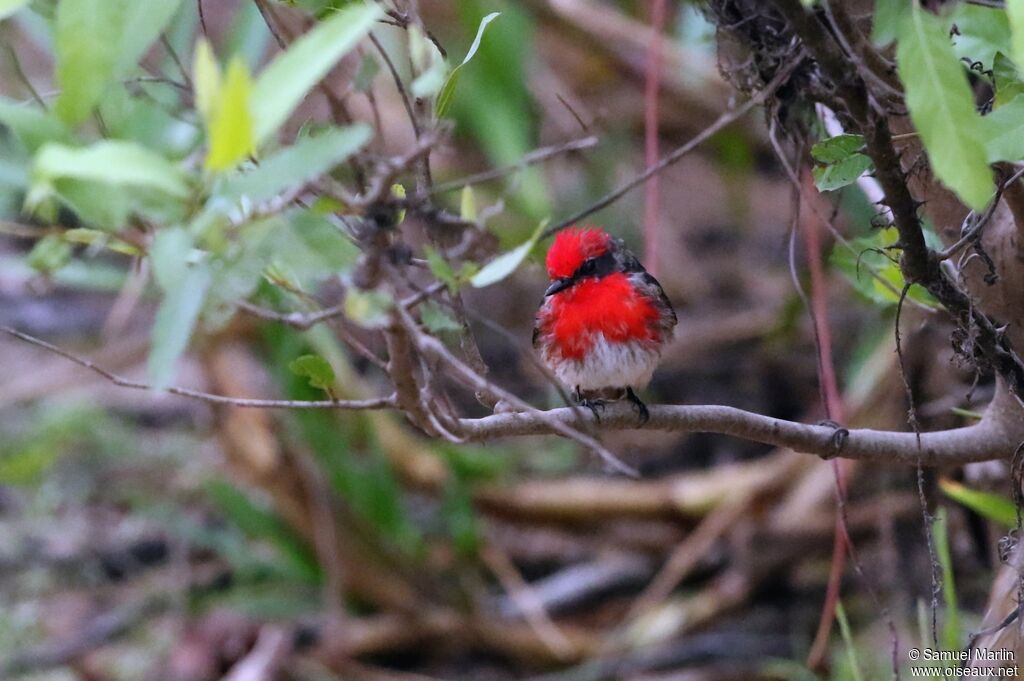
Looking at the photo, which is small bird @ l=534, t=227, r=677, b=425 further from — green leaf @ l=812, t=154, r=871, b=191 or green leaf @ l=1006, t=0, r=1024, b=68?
green leaf @ l=1006, t=0, r=1024, b=68

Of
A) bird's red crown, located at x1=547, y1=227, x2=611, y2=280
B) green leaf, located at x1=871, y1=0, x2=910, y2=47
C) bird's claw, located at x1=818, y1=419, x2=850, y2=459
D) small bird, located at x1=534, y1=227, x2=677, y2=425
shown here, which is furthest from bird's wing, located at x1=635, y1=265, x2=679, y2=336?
green leaf, located at x1=871, y1=0, x2=910, y2=47

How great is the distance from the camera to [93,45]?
0.91m

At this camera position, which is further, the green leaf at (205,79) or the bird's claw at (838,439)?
the bird's claw at (838,439)

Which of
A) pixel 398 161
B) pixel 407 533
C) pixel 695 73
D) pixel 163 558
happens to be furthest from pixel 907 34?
pixel 163 558

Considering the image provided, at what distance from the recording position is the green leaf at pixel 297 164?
32.2 inches

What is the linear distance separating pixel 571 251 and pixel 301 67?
51.1 inches

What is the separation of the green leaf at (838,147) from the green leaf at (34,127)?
2.74 ft

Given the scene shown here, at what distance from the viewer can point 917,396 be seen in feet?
8.59

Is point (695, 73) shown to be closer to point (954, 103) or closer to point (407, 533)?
point (407, 533)

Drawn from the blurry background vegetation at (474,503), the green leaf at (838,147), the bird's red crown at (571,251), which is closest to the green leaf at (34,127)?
the green leaf at (838,147)

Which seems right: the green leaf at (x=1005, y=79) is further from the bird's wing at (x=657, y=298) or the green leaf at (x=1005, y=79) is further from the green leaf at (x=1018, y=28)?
the bird's wing at (x=657, y=298)

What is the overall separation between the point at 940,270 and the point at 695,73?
2974mm

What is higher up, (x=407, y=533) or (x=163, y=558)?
(x=407, y=533)

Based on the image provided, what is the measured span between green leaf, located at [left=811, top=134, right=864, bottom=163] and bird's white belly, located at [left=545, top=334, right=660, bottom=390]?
2.80ft
